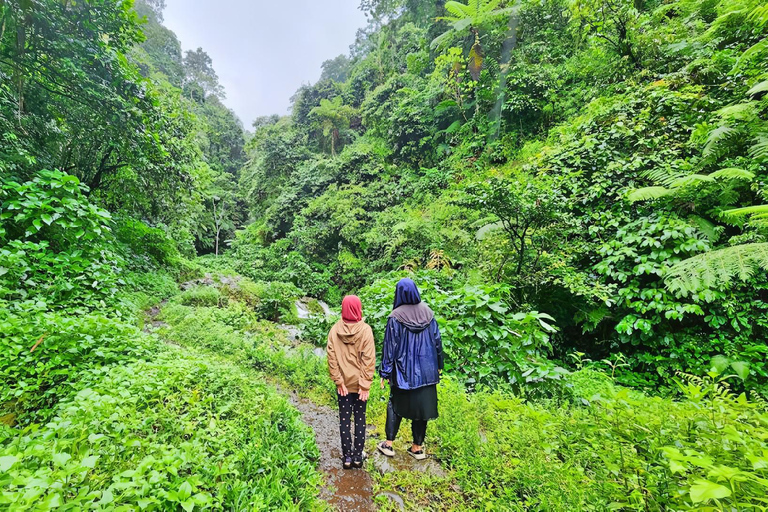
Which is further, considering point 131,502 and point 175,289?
point 175,289

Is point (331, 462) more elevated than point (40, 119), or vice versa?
point (40, 119)

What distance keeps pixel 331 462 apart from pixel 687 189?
247 inches

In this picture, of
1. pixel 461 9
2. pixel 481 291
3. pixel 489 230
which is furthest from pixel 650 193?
pixel 461 9

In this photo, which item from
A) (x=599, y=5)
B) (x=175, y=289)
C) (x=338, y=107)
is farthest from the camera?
(x=338, y=107)

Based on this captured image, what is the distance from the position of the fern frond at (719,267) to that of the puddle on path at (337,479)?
447cm

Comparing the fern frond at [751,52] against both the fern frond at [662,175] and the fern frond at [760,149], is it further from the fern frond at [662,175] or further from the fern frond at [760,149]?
the fern frond at [662,175]

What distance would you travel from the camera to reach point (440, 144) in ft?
43.0

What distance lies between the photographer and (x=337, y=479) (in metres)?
2.96

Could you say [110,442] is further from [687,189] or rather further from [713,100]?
[713,100]

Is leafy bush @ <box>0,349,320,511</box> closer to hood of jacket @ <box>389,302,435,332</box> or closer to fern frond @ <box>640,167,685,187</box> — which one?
hood of jacket @ <box>389,302,435,332</box>

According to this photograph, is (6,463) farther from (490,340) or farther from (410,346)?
(490,340)

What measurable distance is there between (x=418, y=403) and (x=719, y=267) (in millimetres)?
3922

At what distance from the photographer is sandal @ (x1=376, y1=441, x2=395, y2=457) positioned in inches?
127

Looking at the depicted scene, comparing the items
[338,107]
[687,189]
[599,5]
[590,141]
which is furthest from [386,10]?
[687,189]
